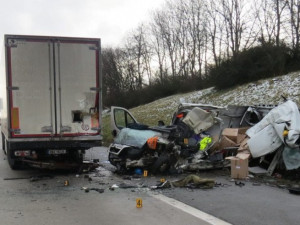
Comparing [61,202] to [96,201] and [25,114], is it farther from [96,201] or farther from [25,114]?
[25,114]

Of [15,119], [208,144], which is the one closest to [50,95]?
[15,119]

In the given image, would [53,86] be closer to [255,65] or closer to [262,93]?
[262,93]

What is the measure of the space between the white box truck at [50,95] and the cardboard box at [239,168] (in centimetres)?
339

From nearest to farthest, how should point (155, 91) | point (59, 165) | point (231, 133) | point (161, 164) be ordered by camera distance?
point (161, 164), point (59, 165), point (231, 133), point (155, 91)

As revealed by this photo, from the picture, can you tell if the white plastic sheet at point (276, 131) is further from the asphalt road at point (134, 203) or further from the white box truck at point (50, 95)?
the white box truck at point (50, 95)

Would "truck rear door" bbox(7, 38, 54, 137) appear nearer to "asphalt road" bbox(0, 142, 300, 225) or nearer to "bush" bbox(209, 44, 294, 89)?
"asphalt road" bbox(0, 142, 300, 225)

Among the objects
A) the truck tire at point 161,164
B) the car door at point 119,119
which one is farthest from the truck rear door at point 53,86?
the car door at point 119,119

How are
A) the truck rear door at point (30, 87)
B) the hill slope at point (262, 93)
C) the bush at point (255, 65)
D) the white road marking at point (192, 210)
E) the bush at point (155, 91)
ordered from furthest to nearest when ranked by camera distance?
the bush at point (155, 91) → the bush at point (255, 65) → the hill slope at point (262, 93) → the truck rear door at point (30, 87) → the white road marking at point (192, 210)

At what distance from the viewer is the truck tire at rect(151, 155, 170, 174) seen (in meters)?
9.12

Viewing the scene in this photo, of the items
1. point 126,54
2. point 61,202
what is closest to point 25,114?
point 61,202

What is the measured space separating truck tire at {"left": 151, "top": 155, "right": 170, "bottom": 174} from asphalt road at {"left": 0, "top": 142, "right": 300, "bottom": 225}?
1.57 feet

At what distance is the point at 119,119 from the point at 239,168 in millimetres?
4477

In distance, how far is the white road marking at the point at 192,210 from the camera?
541 centimetres

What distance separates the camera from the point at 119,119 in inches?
465
